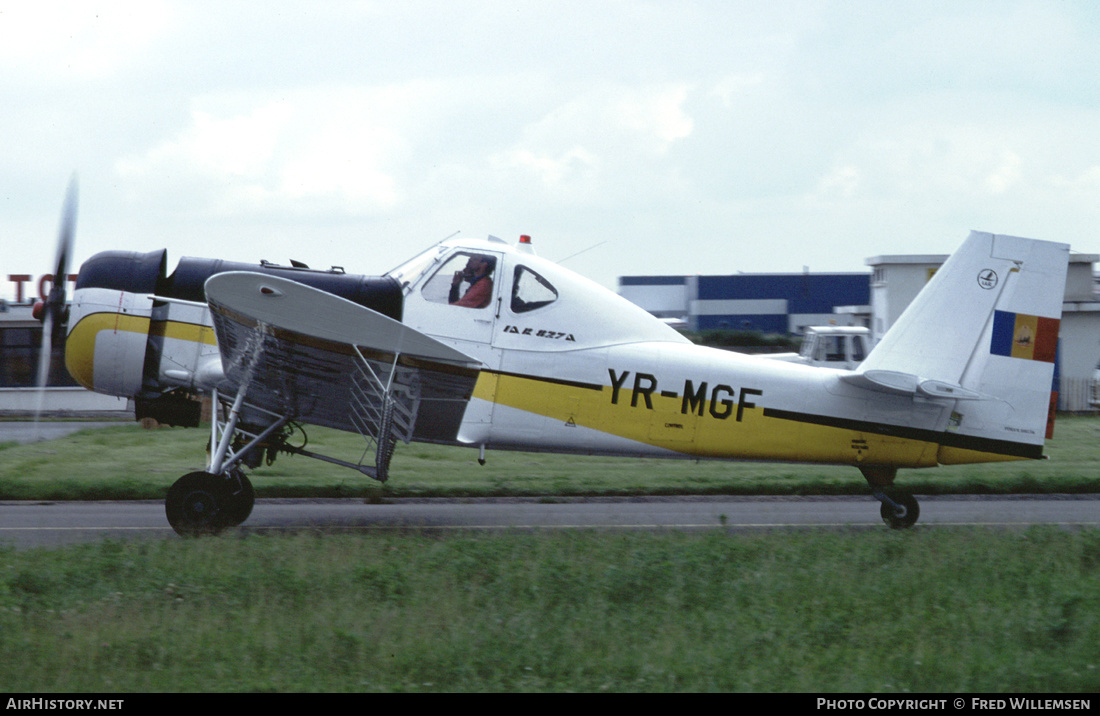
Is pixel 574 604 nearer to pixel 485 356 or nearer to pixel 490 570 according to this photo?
pixel 490 570

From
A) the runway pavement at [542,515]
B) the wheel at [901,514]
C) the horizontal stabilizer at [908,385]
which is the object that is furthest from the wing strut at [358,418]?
the wheel at [901,514]

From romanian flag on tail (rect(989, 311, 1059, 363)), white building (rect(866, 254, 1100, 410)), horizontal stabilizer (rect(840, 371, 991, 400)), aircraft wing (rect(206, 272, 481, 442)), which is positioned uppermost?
white building (rect(866, 254, 1100, 410))

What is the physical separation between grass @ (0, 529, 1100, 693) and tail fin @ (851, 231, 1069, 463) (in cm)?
124

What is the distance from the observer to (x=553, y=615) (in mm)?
5793

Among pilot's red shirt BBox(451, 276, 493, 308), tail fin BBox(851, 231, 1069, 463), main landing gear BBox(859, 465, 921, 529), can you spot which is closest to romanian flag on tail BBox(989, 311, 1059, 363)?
tail fin BBox(851, 231, 1069, 463)

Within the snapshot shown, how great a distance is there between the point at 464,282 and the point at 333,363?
1.47 metres

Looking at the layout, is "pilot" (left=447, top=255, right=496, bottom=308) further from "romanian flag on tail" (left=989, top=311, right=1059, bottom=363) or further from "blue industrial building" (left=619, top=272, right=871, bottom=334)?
"blue industrial building" (left=619, top=272, right=871, bottom=334)

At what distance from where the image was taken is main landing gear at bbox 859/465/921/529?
9.38 m

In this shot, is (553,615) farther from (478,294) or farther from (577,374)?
(478,294)

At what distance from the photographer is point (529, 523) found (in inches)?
384

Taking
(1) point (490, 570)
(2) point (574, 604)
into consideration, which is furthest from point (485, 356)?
(2) point (574, 604)

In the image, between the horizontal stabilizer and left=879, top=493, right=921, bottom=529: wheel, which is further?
left=879, top=493, right=921, bottom=529: wheel

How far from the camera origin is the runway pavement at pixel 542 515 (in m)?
9.12

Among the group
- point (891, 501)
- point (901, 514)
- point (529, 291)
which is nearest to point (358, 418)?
point (529, 291)
